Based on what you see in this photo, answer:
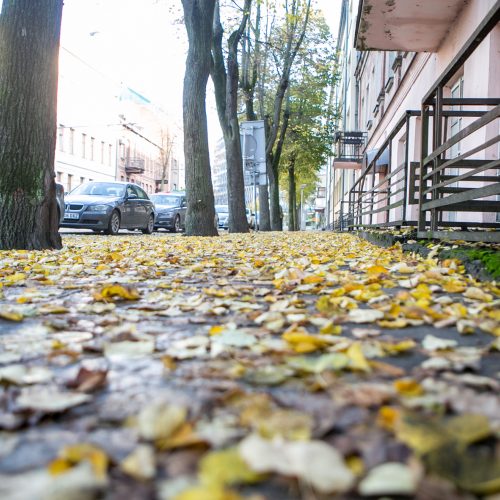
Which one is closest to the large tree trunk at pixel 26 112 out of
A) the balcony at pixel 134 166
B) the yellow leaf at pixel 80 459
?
the yellow leaf at pixel 80 459

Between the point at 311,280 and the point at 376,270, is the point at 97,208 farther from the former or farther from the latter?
the point at 311,280

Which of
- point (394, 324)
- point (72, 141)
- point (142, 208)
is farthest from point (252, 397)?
point (72, 141)

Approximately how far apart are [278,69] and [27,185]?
2015 centimetres

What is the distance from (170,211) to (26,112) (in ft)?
47.3

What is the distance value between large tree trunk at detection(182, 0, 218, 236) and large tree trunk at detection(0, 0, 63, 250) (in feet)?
14.9

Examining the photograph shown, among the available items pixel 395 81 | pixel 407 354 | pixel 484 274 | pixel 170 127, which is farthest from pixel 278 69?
pixel 170 127

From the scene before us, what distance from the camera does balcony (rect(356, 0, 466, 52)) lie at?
9.77 metres

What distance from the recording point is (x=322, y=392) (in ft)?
4.88

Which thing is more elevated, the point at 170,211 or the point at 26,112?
the point at 26,112

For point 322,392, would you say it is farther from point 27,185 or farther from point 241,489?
point 27,185

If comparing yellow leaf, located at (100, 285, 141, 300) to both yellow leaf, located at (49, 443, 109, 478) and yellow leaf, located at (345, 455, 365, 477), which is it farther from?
yellow leaf, located at (345, 455, 365, 477)

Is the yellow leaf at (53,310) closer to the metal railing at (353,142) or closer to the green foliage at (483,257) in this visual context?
the green foliage at (483,257)

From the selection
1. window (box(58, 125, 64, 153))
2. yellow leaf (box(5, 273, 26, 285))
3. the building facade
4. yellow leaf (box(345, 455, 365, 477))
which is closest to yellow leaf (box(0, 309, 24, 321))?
yellow leaf (box(5, 273, 26, 285))

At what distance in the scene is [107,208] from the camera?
1490cm
